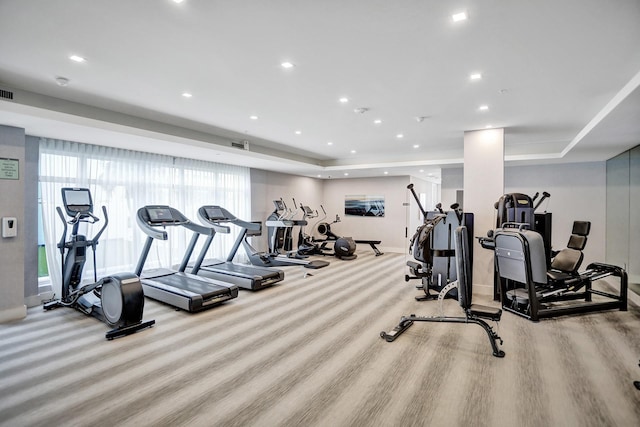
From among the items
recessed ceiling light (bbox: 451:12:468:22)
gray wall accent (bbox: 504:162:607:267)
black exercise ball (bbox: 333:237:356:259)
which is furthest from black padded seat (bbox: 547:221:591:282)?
black exercise ball (bbox: 333:237:356:259)

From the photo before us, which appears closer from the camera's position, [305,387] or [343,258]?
[305,387]

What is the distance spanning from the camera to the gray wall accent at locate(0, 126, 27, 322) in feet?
12.8

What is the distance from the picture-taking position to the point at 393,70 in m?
3.25

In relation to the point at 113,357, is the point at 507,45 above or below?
above

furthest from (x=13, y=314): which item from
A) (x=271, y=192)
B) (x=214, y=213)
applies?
(x=271, y=192)

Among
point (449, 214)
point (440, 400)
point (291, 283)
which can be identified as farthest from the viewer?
point (291, 283)

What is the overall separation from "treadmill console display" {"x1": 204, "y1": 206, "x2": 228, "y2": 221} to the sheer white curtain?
1379 millimetres

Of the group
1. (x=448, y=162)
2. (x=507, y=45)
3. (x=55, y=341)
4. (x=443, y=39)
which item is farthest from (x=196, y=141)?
(x=448, y=162)

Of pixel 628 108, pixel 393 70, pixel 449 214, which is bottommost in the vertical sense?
pixel 449 214

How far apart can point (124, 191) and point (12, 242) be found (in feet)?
6.58

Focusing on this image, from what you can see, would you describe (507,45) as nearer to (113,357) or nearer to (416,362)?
(416,362)

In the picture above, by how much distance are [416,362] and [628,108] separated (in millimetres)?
3793

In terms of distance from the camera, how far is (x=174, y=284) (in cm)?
481

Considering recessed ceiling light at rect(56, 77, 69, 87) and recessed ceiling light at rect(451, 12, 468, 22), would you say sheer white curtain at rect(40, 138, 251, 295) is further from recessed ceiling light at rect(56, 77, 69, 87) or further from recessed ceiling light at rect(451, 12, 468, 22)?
recessed ceiling light at rect(451, 12, 468, 22)
